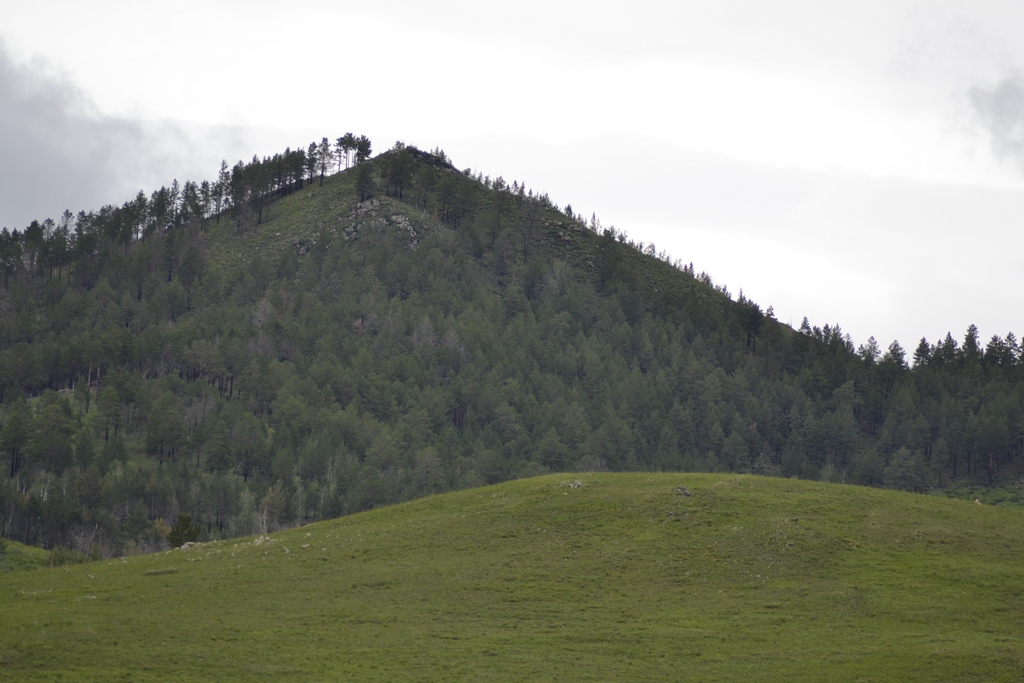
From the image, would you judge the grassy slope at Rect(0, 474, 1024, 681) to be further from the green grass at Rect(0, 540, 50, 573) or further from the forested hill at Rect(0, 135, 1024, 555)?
the forested hill at Rect(0, 135, 1024, 555)

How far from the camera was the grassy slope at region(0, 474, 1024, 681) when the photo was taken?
156 feet

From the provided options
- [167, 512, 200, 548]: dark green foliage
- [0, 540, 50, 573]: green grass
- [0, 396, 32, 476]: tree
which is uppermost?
[0, 396, 32, 476]: tree

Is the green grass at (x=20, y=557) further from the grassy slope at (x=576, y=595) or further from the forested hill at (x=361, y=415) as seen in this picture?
the grassy slope at (x=576, y=595)

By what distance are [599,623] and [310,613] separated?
15.6 m

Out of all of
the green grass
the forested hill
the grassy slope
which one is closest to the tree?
the forested hill

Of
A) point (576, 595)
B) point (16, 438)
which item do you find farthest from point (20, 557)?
point (576, 595)

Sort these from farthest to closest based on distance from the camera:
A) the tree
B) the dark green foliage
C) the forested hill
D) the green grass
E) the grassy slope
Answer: the tree, the forested hill, the green grass, the dark green foliage, the grassy slope

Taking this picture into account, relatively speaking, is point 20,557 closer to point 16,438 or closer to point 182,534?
point 182,534

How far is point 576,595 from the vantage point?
189 ft

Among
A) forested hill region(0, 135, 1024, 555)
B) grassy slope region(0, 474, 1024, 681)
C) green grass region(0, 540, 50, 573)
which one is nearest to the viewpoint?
grassy slope region(0, 474, 1024, 681)

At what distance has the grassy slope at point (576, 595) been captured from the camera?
4759 cm

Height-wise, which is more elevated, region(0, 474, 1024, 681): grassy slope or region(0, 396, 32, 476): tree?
region(0, 396, 32, 476): tree

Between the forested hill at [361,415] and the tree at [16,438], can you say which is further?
the tree at [16,438]

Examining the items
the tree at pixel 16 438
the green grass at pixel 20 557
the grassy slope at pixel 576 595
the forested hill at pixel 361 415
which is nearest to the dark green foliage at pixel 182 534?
the grassy slope at pixel 576 595
